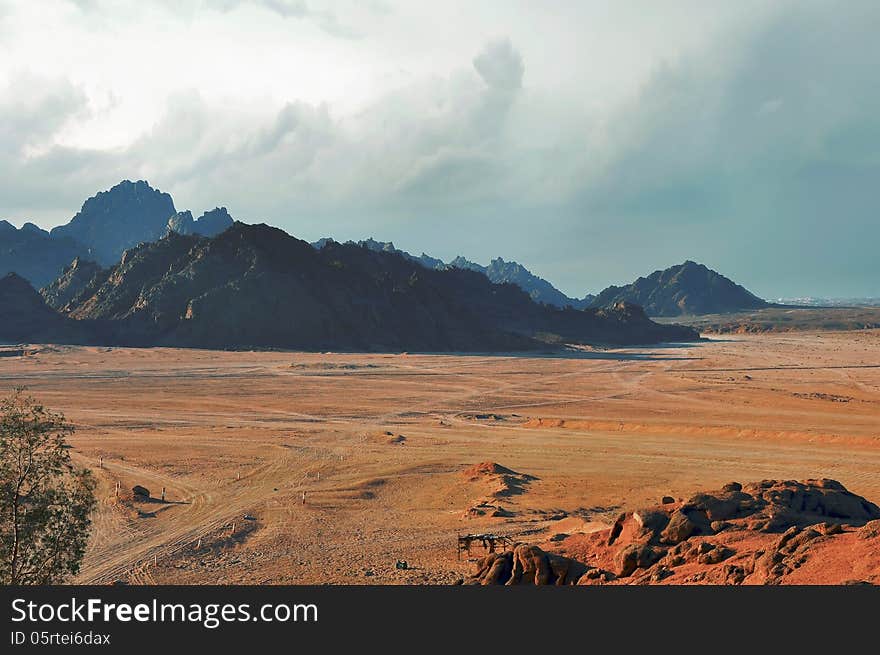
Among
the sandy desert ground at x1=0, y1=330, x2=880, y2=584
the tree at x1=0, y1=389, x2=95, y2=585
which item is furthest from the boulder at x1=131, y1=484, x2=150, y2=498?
the tree at x1=0, y1=389, x2=95, y2=585

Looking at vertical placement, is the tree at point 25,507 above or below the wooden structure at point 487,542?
above

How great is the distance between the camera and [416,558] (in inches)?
947

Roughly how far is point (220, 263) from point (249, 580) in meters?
140

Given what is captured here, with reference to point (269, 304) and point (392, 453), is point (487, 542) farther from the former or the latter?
point (269, 304)

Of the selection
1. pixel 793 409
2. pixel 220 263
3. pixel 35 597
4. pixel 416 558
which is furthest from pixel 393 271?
pixel 35 597

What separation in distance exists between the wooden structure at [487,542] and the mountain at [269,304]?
112 meters

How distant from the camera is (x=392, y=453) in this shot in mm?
43031

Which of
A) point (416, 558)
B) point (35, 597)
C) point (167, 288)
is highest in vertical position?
point (167, 288)

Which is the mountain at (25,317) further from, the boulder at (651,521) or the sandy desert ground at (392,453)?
the boulder at (651,521)

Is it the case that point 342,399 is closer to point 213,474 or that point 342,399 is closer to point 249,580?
point 213,474

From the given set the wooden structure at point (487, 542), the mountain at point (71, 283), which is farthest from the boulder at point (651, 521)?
the mountain at point (71, 283)

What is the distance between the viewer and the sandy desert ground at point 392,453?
82.7ft

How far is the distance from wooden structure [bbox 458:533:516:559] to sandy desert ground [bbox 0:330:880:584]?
50cm

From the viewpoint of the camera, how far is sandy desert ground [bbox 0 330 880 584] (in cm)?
2520
